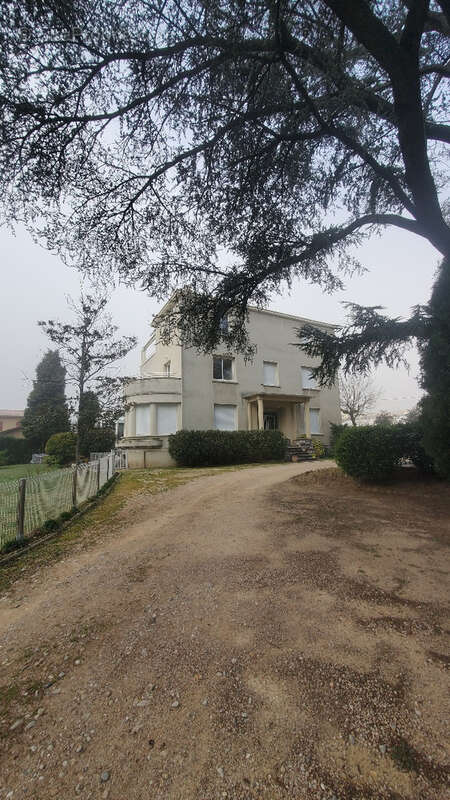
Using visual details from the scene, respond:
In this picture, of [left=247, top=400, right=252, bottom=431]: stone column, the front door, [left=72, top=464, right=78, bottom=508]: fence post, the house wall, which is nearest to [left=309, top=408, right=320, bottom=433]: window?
the house wall

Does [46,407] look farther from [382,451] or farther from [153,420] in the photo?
[382,451]

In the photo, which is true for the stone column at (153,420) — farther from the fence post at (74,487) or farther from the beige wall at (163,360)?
the fence post at (74,487)

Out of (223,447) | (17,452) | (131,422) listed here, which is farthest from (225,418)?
(17,452)

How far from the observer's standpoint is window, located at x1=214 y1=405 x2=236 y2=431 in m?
17.3

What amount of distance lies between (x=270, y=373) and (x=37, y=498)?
16.0 meters

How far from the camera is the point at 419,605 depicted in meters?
2.60

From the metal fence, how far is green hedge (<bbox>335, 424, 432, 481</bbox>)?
557 centimetres

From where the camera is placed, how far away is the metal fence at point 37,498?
431 centimetres

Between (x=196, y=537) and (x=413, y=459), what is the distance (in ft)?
16.4

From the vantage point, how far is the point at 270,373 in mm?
19516

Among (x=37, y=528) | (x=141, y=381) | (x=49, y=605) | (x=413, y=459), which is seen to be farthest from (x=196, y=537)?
(x=141, y=381)

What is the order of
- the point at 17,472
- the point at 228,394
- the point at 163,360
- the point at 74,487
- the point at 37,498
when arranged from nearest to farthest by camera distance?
the point at 37,498 → the point at 74,487 → the point at 17,472 → the point at 228,394 → the point at 163,360

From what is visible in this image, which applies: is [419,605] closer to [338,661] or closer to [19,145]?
[338,661]

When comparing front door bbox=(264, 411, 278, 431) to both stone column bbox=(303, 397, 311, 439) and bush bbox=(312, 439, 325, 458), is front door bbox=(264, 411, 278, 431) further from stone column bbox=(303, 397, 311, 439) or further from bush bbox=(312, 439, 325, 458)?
bush bbox=(312, 439, 325, 458)
